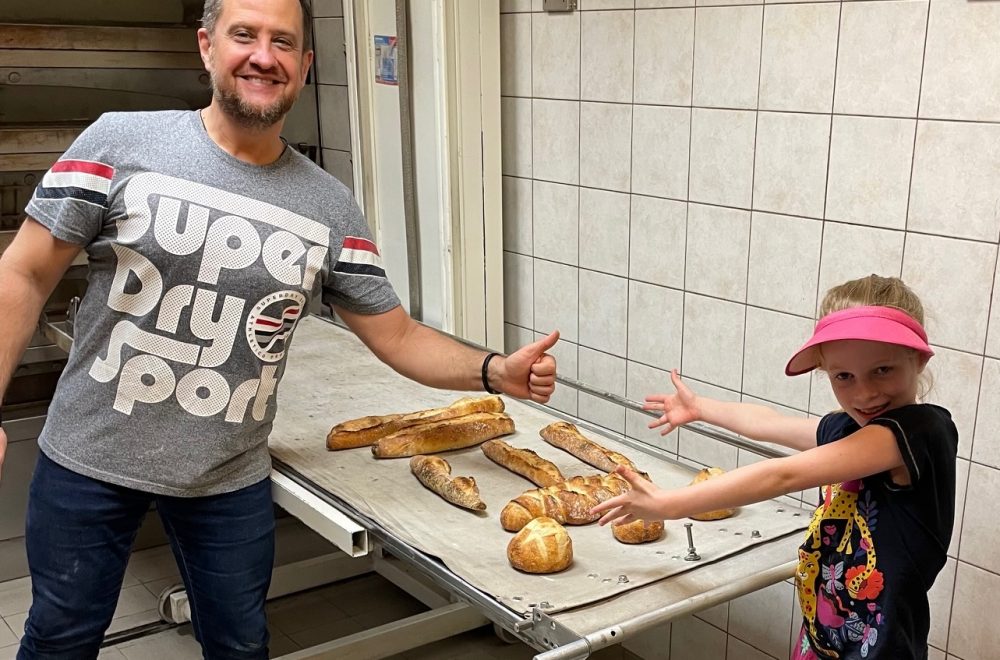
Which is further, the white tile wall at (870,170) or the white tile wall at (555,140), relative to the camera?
the white tile wall at (555,140)

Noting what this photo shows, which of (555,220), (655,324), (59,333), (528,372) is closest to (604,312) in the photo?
(655,324)

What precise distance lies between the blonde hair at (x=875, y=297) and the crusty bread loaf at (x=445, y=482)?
0.72m

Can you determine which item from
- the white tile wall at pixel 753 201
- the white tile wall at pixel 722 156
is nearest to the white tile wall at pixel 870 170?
the white tile wall at pixel 753 201

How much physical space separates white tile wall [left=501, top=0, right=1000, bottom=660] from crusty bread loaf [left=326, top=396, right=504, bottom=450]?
0.53 m

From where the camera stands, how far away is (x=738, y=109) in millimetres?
2289

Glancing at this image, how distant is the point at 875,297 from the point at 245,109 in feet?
3.56

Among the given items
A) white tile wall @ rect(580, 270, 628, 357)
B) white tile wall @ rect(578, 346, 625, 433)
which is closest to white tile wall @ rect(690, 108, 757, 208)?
white tile wall @ rect(580, 270, 628, 357)

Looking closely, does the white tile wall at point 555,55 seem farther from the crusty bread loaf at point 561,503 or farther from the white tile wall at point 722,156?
the crusty bread loaf at point 561,503

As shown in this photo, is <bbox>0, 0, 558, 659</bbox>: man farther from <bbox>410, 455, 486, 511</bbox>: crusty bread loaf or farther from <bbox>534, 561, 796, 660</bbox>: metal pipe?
<bbox>534, 561, 796, 660</bbox>: metal pipe

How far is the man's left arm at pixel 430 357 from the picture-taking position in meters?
2.01

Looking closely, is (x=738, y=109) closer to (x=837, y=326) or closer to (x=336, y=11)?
(x=837, y=326)

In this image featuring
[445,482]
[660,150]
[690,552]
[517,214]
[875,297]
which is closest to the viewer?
[875,297]

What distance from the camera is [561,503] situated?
1.83m

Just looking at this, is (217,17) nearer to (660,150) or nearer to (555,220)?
(660,150)
